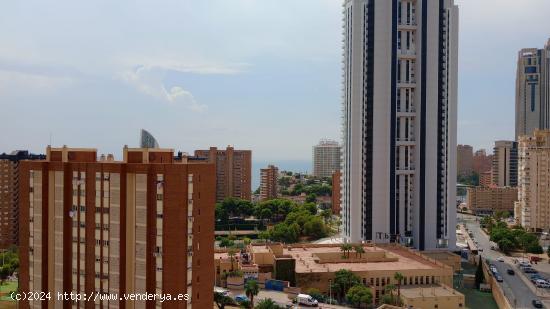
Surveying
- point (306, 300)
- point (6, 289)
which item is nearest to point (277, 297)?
point (306, 300)

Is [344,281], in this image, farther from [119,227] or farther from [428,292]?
[119,227]

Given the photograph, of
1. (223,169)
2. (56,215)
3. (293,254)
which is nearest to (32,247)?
(56,215)

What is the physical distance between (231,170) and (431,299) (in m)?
59.4

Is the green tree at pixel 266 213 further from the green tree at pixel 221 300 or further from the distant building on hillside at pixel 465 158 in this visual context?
the distant building on hillside at pixel 465 158

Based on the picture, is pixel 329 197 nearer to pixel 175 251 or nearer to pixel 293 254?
pixel 293 254

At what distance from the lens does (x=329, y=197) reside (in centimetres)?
10619

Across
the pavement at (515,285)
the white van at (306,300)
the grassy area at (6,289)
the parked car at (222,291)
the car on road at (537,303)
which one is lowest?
the pavement at (515,285)

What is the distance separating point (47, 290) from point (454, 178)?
38335 millimetres

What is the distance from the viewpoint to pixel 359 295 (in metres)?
34.0

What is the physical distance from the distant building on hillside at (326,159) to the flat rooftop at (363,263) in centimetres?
10310

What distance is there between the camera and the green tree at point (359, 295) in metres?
33.7

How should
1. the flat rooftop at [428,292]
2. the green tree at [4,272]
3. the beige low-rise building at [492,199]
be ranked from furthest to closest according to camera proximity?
1. the beige low-rise building at [492,199]
2. the green tree at [4,272]
3. the flat rooftop at [428,292]

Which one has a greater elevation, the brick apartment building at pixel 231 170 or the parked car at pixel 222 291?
the brick apartment building at pixel 231 170

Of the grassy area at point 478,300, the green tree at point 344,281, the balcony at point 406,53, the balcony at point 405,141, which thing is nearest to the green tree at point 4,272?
the green tree at point 344,281
